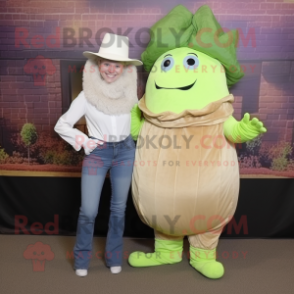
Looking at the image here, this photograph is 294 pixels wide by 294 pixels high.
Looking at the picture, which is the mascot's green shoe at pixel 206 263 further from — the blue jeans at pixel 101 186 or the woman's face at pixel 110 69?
the woman's face at pixel 110 69

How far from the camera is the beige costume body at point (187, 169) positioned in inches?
77.4

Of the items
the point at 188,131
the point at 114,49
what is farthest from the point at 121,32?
the point at 188,131

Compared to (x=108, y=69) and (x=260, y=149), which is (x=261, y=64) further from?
(x=108, y=69)

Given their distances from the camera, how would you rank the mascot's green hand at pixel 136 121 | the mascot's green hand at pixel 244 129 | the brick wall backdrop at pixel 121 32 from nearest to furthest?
1. the mascot's green hand at pixel 244 129
2. the mascot's green hand at pixel 136 121
3. the brick wall backdrop at pixel 121 32

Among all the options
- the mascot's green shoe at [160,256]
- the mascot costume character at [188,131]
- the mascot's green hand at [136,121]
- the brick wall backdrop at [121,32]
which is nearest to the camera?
the mascot costume character at [188,131]

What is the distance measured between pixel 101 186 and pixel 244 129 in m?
0.86

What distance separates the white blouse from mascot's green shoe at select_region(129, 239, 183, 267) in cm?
76

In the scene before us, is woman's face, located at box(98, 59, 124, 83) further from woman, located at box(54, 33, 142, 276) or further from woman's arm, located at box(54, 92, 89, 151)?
woman's arm, located at box(54, 92, 89, 151)

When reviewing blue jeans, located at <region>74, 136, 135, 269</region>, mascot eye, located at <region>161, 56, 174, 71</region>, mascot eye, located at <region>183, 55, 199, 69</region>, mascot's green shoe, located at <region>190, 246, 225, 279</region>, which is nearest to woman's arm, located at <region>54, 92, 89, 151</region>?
blue jeans, located at <region>74, 136, 135, 269</region>

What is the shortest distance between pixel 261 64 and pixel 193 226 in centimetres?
124

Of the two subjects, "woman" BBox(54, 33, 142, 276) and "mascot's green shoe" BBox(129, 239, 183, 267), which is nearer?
"woman" BBox(54, 33, 142, 276)

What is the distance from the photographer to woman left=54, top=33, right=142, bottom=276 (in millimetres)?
1979

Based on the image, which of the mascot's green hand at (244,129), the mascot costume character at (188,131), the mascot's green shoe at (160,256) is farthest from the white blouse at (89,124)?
the mascot's green shoe at (160,256)

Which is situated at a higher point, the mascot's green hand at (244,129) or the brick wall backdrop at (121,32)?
the brick wall backdrop at (121,32)
